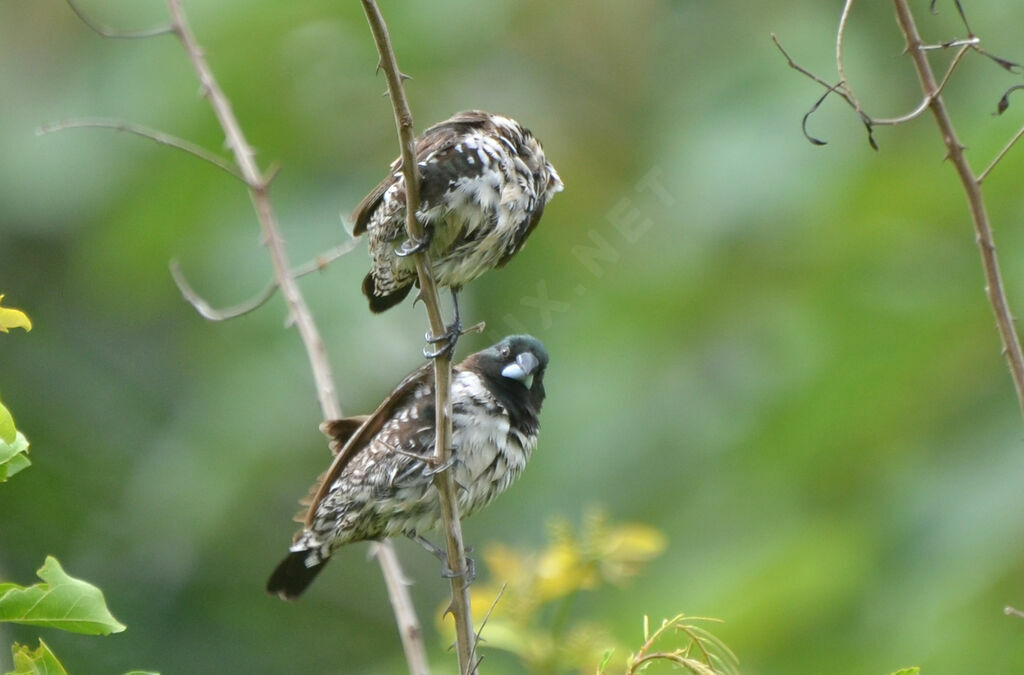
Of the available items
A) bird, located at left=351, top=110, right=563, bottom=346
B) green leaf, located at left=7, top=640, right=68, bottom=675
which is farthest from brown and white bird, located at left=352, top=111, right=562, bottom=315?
green leaf, located at left=7, top=640, right=68, bottom=675

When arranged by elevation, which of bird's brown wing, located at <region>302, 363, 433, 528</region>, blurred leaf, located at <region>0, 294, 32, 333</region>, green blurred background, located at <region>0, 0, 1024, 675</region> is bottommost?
blurred leaf, located at <region>0, 294, 32, 333</region>

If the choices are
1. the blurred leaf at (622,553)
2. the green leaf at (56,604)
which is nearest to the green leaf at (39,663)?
the green leaf at (56,604)

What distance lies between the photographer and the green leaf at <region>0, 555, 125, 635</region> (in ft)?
8.04

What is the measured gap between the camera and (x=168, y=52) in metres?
7.50

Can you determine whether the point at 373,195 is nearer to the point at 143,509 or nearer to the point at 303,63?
the point at 303,63

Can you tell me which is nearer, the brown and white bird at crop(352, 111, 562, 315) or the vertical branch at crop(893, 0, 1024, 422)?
the vertical branch at crop(893, 0, 1024, 422)

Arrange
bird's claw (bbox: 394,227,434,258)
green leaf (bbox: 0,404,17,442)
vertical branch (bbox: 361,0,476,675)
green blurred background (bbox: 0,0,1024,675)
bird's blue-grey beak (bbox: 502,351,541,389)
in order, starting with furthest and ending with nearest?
green blurred background (bbox: 0,0,1024,675), bird's blue-grey beak (bbox: 502,351,541,389), bird's claw (bbox: 394,227,434,258), vertical branch (bbox: 361,0,476,675), green leaf (bbox: 0,404,17,442)

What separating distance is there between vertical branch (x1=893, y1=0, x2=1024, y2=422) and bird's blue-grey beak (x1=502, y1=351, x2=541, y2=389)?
5.82 ft

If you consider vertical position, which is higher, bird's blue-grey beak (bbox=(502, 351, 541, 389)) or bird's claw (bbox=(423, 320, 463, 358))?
bird's blue-grey beak (bbox=(502, 351, 541, 389))

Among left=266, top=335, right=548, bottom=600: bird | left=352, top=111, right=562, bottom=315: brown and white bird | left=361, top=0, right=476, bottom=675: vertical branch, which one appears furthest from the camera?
left=266, top=335, right=548, bottom=600: bird

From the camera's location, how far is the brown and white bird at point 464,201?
3.61 m

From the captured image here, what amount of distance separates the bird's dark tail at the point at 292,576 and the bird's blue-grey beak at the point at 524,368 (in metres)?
0.84

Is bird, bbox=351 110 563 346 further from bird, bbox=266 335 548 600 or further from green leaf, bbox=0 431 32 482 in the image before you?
green leaf, bbox=0 431 32 482

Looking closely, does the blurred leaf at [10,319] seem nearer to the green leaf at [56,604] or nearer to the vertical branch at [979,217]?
the green leaf at [56,604]
